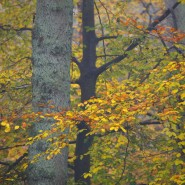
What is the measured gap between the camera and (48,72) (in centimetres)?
516

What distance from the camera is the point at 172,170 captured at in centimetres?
588

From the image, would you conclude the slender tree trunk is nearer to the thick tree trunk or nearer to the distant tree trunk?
the distant tree trunk

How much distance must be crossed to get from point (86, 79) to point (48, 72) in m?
2.30

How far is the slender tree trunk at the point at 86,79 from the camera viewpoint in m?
7.20

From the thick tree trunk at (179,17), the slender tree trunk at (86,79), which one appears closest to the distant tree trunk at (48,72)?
the slender tree trunk at (86,79)

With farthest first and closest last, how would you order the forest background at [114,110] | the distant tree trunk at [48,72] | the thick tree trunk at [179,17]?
the thick tree trunk at [179,17] < the distant tree trunk at [48,72] < the forest background at [114,110]

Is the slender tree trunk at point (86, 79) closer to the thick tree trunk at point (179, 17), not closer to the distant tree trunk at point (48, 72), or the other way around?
the distant tree trunk at point (48, 72)

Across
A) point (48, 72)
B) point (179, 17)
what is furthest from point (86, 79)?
point (179, 17)

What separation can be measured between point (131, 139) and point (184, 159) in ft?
3.39

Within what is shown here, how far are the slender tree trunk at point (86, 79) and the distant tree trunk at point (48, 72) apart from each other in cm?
187

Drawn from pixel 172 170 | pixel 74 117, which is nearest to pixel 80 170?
pixel 172 170

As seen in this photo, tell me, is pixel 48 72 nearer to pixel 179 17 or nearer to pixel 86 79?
pixel 86 79

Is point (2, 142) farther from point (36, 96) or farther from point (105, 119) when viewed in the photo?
point (105, 119)

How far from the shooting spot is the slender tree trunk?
720cm
